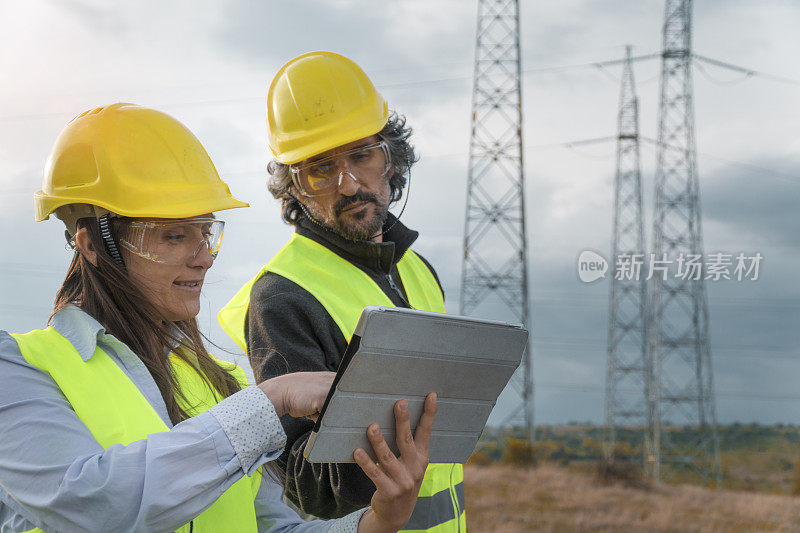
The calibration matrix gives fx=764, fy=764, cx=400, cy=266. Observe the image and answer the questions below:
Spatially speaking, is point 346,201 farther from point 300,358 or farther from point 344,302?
point 300,358

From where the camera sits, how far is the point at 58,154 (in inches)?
82.7

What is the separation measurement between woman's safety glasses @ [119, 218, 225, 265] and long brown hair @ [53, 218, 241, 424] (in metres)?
0.07

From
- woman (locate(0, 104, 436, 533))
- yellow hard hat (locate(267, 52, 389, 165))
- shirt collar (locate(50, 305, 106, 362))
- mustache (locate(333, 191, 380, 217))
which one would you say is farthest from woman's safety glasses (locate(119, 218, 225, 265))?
yellow hard hat (locate(267, 52, 389, 165))

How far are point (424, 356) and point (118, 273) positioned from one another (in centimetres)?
80

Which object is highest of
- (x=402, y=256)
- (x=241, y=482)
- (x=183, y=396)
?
(x=402, y=256)

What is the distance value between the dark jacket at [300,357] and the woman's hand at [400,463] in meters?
0.50

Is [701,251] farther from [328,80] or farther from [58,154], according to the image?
[58,154]

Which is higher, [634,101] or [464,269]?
[634,101]

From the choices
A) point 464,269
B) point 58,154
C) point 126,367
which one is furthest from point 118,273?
point 464,269

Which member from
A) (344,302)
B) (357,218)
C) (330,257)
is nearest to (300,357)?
(344,302)

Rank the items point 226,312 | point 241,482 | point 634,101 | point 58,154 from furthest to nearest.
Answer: point 634,101 → point 226,312 → point 58,154 → point 241,482

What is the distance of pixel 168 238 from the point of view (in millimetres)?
2020

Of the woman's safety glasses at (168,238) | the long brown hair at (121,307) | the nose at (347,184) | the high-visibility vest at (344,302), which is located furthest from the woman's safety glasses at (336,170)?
the long brown hair at (121,307)

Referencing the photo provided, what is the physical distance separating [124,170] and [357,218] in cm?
113
